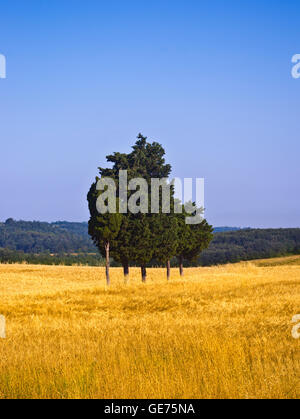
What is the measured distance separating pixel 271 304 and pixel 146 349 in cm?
1126

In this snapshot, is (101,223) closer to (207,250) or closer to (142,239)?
(142,239)

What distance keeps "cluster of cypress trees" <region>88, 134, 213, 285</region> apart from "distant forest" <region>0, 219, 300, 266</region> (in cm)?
4999

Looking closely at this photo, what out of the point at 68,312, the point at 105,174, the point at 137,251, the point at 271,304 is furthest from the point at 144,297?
the point at 105,174

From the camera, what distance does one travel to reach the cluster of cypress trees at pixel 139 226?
3691 centimetres

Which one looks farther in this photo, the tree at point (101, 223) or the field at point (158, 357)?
the tree at point (101, 223)

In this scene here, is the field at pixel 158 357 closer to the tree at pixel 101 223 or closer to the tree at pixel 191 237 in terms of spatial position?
the tree at pixel 101 223

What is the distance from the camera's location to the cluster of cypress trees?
121ft

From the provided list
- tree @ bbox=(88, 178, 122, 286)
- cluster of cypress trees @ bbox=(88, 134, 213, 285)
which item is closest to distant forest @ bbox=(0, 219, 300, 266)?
cluster of cypress trees @ bbox=(88, 134, 213, 285)

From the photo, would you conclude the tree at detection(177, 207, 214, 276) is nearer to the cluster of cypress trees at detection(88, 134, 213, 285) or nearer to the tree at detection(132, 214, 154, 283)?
the cluster of cypress trees at detection(88, 134, 213, 285)

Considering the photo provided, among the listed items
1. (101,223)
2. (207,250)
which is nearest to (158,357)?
(101,223)

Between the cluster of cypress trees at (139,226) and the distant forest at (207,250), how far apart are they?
164ft

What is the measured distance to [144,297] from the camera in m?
26.9

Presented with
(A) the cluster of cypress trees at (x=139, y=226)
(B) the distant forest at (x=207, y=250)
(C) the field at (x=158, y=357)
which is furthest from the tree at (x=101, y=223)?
(B) the distant forest at (x=207, y=250)

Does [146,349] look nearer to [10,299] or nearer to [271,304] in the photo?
[271,304]
